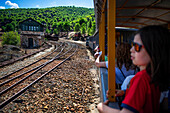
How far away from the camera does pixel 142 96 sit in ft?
2.95

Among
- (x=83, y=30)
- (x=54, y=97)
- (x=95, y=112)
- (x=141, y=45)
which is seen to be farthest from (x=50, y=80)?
(x=83, y=30)

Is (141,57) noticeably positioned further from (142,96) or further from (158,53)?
(142,96)

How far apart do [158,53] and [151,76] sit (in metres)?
0.19

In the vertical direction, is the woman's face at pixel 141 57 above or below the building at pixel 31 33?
below

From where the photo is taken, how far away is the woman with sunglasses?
35.7 inches

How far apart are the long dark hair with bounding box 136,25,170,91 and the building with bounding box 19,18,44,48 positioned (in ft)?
99.8

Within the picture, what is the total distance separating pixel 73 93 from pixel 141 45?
4293 millimetres

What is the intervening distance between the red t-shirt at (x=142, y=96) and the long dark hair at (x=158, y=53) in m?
0.06

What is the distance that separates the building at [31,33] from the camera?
1143 inches

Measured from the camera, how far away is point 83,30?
189 ft

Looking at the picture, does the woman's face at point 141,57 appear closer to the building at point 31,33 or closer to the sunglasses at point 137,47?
the sunglasses at point 137,47

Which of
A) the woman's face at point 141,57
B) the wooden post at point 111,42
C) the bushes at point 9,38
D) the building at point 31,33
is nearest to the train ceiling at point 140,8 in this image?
the wooden post at point 111,42

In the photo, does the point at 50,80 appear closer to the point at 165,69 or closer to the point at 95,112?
the point at 95,112

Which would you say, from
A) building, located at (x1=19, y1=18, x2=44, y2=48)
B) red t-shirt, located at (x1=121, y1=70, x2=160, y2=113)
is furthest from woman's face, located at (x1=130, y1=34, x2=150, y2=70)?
building, located at (x1=19, y1=18, x2=44, y2=48)
